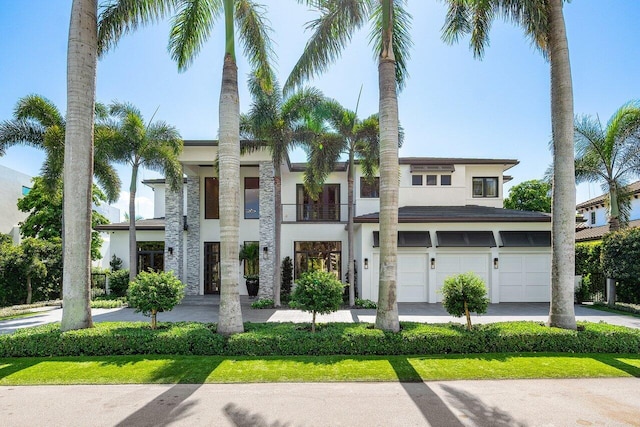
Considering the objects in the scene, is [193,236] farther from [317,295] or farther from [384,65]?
[384,65]

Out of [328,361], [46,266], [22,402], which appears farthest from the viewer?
[46,266]

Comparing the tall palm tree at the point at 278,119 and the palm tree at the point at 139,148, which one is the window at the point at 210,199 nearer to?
the palm tree at the point at 139,148

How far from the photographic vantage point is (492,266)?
1455cm

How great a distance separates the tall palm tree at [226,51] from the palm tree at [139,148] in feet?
18.2

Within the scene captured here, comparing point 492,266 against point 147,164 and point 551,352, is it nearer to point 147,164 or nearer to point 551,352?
point 551,352

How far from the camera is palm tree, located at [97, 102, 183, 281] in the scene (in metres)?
14.4

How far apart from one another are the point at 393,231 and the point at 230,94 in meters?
5.18

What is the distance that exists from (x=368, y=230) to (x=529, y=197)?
23.5 m

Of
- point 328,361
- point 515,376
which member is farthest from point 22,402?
point 515,376

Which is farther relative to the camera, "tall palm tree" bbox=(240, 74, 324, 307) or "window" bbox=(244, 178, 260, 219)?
"window" bbox=(244, 178, 260, 219)

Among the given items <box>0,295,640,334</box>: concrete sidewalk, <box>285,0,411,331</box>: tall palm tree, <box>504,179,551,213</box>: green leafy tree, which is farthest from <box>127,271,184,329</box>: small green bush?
<box>504,179,551,213</box>: green leafy tree

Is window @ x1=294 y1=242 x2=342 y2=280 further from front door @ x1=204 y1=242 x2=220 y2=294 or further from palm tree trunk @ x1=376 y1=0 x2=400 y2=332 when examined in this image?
palm tree trunk @ x1=376 y1=0 x2=400 y2=332

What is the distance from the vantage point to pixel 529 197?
3038 cm

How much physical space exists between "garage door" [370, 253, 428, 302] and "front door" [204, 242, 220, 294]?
9275 millimetres
